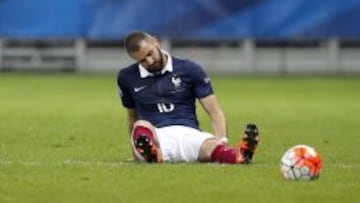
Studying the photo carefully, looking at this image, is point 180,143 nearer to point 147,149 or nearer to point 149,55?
point 147,149

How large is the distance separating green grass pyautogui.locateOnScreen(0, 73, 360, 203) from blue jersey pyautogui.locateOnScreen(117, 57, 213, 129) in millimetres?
608

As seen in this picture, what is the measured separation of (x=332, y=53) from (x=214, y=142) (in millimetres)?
25362

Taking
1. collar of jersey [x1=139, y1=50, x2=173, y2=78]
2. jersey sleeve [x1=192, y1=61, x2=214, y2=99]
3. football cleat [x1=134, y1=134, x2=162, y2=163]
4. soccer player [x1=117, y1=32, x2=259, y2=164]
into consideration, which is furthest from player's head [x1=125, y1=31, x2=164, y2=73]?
football cleat [x1=134, y1=134, x2=162, y2=163]

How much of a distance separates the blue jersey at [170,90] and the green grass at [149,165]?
608mm

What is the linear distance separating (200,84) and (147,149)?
3.30 ft

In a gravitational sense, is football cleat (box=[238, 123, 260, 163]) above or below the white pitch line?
above

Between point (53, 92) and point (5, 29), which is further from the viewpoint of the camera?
point (5, 29)

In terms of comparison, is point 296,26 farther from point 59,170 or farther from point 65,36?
point 59,170

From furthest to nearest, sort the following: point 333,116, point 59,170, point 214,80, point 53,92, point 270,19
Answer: point 270,19
point 214,80
point 53,92
point 333,116
point 59,170

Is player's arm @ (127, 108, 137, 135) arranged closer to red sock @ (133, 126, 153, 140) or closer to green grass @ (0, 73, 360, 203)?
green grass @ (0, 73, 360, 203)

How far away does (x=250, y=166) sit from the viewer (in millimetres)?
10070

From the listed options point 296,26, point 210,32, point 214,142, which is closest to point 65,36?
point 210,32

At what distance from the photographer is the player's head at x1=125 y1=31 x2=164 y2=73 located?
10000 mm

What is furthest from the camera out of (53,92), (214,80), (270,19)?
(270,19)
